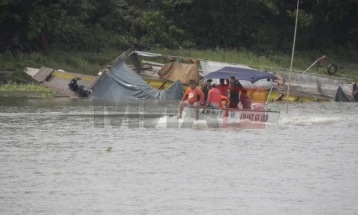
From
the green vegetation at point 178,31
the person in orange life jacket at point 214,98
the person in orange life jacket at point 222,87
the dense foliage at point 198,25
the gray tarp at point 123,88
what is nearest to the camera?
the person in orange life jacket at point 214,98

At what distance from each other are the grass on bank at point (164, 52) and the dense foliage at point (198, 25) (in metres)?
1.12

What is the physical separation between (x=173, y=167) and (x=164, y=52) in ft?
79.5

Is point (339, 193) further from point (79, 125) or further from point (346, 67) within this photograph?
point (346, 67)

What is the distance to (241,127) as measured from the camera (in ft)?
91.0

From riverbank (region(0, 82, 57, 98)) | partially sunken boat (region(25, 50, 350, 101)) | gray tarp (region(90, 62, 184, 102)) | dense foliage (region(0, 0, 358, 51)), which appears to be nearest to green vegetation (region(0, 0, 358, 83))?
dense foliage (region(0, 0, 358, 51))

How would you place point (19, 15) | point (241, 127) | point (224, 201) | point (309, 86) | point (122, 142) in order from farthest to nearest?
point (19, 15)
point (309, 86)
point (241, 127)
point (122, 142)
point (224, 201)

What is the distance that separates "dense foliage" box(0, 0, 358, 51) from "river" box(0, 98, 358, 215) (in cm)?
1379

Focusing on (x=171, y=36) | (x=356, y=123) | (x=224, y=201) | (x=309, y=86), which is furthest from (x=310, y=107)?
(x=224, y=201)

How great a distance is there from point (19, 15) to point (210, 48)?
11218 millimetres

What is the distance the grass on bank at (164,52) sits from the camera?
4059 centimetres

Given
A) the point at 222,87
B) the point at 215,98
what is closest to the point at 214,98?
the point at 215,98

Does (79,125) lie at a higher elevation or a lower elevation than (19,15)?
lower

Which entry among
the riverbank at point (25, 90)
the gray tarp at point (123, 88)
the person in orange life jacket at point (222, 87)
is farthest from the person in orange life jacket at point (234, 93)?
the riverbank at point (25, 90)

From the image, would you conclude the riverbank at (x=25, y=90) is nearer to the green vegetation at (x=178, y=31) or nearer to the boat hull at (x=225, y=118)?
the green vegetation at (x=178, y=31)
